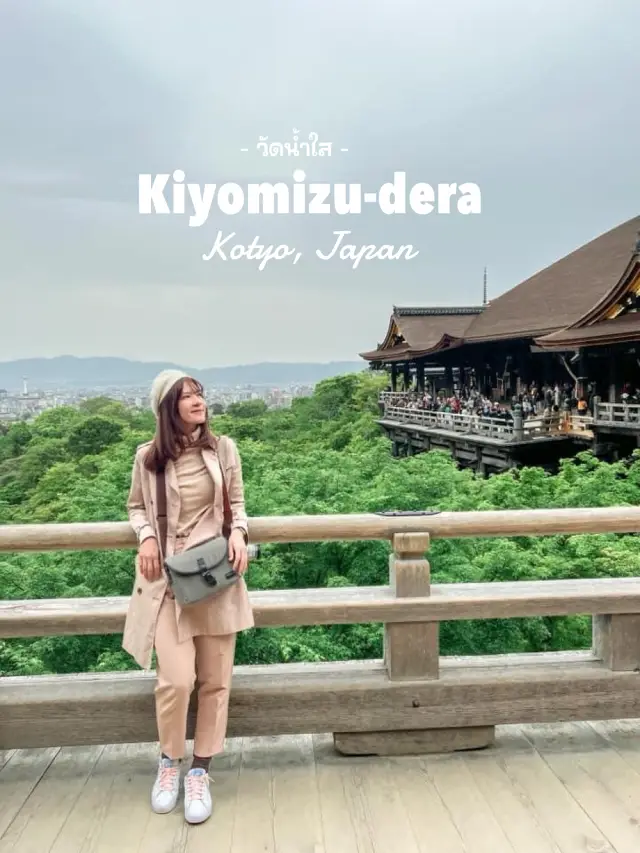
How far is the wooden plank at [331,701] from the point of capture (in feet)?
6.29

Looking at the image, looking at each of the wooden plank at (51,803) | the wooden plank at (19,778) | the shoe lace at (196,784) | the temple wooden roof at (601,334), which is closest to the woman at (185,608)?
the shoe lace at (196,784)

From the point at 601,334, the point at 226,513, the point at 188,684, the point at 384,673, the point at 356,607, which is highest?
the point at 601,334

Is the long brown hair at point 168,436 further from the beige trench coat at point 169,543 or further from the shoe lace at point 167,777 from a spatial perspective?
the shoe lace at point 167,777

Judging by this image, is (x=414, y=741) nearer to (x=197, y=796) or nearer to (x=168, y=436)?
(x=197, y=796)

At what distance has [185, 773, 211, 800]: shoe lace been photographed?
1716mm

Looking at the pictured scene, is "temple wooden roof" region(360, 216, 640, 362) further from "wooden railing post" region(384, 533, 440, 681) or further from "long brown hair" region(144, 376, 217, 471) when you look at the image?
"long brown hair" region(144, 376, 217, 471)

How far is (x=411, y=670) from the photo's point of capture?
6.58 ft

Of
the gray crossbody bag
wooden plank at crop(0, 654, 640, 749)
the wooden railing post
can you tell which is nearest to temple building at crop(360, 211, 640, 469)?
wooden plank at crop(0, 654, 640, 749)

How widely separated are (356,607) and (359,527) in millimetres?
224

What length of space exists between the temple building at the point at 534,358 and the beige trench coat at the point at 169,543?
10.7 metres

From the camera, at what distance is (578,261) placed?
20.8m

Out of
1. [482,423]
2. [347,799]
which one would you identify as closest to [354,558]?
[347,799]

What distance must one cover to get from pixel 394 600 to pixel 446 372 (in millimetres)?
19619

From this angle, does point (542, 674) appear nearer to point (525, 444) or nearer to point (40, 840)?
point (40, 840)
